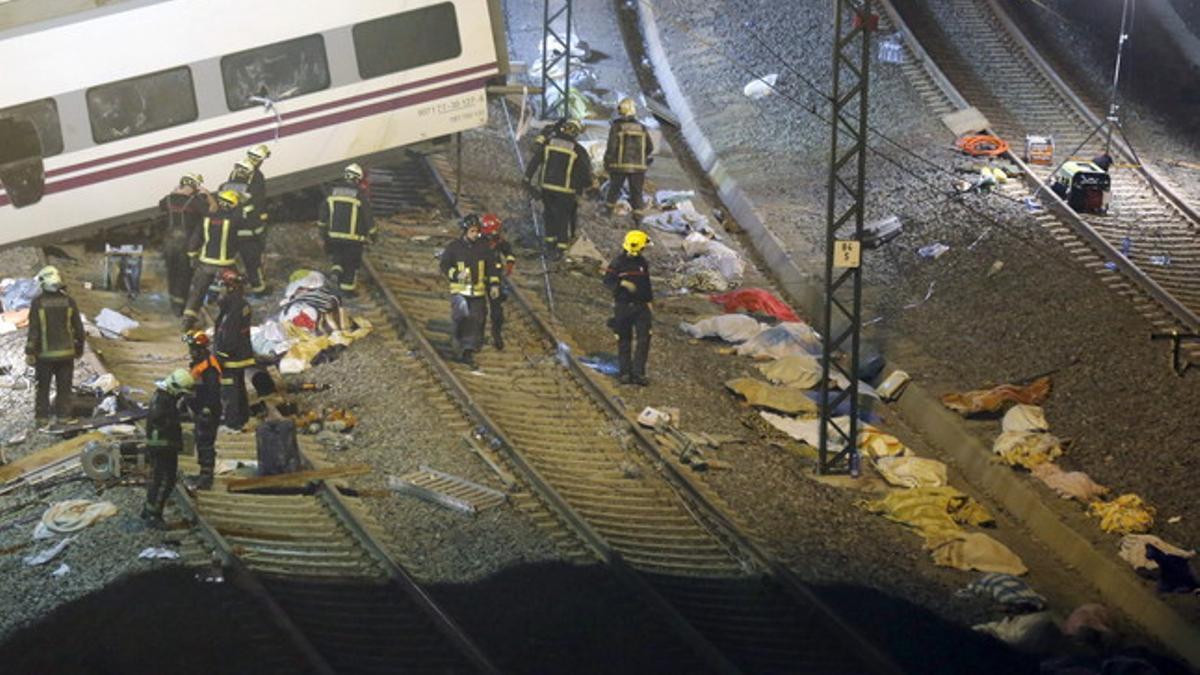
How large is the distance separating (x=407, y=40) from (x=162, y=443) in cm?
905

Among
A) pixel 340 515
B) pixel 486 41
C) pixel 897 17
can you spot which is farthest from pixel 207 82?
pixel 897 17

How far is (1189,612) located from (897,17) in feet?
65.2

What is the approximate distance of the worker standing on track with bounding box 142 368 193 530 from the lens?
16141mm

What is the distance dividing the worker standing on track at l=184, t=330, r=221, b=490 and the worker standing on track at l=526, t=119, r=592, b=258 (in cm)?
731

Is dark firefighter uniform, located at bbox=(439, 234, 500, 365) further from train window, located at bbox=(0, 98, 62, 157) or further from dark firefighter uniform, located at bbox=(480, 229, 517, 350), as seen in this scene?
train window, located at bbox=(0, 98, 62, 157)

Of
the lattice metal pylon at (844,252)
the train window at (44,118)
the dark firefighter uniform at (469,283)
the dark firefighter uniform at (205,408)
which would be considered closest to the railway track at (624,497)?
the dark firefighter uniform at (469,283)

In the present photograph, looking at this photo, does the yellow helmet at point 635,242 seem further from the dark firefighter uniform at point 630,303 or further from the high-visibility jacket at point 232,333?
the high-visibility jacket at point 232,333

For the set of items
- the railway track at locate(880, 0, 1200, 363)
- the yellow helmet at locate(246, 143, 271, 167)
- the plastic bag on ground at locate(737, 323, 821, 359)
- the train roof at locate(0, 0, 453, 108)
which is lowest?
the plastic bag on ground at locate(737, 323, 821, 359)

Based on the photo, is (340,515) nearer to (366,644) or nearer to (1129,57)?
(366,644)

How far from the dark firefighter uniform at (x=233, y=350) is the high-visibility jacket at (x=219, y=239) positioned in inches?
89.8

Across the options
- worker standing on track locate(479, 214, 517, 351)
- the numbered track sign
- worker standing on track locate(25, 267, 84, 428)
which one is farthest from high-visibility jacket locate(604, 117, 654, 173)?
worker standing on track locate(25, 267, 84, 428)

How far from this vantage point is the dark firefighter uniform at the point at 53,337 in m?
18.6

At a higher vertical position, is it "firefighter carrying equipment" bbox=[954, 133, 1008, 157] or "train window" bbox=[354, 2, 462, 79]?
"train window" bbox=[354, 2, 462, 79]

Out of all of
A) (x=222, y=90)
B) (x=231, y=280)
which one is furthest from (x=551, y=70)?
(x=231, y=280)
